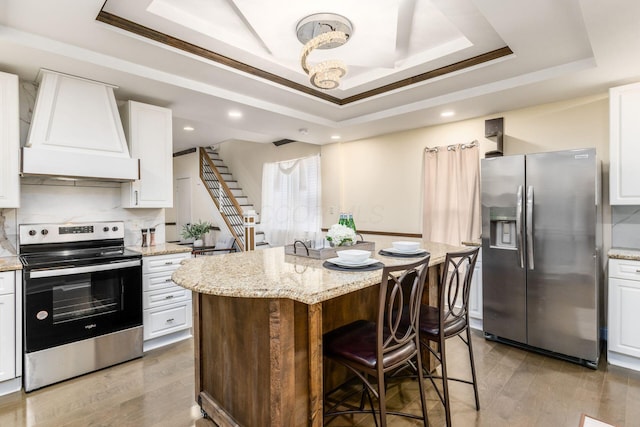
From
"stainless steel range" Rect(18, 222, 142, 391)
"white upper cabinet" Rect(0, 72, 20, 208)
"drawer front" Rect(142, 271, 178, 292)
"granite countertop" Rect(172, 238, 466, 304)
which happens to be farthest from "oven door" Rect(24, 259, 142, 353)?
"granite countertop" Rect(172, 238, 466, 304)

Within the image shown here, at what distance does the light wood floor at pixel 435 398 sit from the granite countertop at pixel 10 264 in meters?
0.93

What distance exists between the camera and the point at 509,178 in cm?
318

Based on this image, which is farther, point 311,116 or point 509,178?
point 311,116

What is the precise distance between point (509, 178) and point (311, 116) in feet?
7.87

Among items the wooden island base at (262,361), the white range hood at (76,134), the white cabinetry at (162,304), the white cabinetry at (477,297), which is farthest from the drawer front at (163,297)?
the white cabinetry at (477,297)

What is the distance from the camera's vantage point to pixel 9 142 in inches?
102

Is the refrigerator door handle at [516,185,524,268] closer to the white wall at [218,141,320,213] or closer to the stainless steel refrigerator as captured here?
the stainless steel refrigerator

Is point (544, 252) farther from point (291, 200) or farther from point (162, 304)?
point (291, 200)

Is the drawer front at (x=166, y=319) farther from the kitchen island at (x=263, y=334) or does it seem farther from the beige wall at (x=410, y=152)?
the beige wall at (x=410, y=152)

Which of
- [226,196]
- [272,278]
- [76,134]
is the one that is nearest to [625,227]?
[272,278]

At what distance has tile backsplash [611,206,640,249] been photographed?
10.1ft

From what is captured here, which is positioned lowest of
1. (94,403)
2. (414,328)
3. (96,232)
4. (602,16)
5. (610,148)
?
(94,403)

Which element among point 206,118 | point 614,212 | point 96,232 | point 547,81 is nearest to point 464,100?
point 547,81

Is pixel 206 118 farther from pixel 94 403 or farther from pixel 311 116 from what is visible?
pixel 94 403
